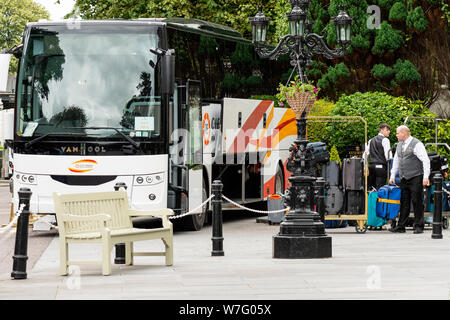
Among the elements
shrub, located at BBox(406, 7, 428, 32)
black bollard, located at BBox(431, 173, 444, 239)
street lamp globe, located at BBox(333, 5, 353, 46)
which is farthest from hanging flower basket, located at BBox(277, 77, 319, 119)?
shrub, located at BBox(406, 7, 428, 32)

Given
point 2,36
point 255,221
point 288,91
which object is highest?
point 2,36

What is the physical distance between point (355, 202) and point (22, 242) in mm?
7964

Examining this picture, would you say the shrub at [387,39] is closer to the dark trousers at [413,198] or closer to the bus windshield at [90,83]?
the dark trousers at [413,198]

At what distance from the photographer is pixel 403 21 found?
28.5 m

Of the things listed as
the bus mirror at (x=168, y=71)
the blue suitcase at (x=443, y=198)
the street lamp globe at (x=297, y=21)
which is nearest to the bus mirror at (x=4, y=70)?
the bus mirror at (x=168, y=71)

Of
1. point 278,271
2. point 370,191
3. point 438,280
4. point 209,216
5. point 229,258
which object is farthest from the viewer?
point 209,216

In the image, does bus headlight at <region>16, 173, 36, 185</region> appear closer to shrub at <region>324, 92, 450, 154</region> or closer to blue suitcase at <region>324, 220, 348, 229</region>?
blue suitcase at <region>324, 220, 348, 229</region>

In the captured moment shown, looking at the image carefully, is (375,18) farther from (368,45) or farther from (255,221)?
(255,221)

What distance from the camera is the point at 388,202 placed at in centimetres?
1778

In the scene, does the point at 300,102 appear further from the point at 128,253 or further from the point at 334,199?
the point at 334,199

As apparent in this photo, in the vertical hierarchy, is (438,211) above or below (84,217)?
below

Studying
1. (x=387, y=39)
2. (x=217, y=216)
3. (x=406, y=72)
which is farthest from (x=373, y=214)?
(x=387, y=39)

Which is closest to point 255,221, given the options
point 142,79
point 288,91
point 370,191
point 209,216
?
point 209,216

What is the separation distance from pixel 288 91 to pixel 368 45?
15112 millimetres
